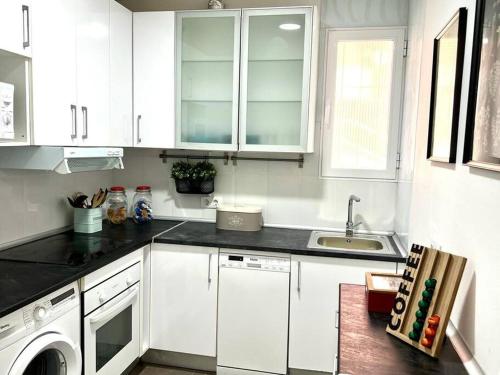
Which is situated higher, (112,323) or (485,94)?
(485,94)

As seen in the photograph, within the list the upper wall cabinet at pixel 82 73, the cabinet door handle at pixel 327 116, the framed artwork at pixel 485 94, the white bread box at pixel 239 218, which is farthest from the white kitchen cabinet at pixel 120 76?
the framed artwork at pixel 485 94

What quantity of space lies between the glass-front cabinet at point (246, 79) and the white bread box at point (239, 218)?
0.42 metres

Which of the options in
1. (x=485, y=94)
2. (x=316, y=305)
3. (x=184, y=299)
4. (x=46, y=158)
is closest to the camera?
(x=485, y=94)

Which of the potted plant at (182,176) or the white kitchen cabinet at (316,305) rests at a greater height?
the potted plant at (182,176)

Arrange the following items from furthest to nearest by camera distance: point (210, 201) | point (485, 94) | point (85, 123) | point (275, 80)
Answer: point (210, 201), point (275, 80), point (85, 123), point (485, 94)

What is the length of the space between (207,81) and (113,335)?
1.68 m

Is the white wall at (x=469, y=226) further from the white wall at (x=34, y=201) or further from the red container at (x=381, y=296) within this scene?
the white wall at (x=34, y=201)

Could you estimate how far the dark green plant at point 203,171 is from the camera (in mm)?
2953

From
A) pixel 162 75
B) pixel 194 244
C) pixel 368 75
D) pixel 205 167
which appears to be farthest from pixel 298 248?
pixel 162 75

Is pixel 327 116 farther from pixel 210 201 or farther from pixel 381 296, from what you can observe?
pixel 381 296

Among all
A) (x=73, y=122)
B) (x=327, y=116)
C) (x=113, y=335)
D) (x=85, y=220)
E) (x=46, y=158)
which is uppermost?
(x=327, y=116)

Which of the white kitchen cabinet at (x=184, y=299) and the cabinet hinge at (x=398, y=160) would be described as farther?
the cabinet hinge at (x=398, y=160)

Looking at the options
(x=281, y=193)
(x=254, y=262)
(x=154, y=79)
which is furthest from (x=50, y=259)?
(x=281, y=193)

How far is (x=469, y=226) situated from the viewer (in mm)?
1310
